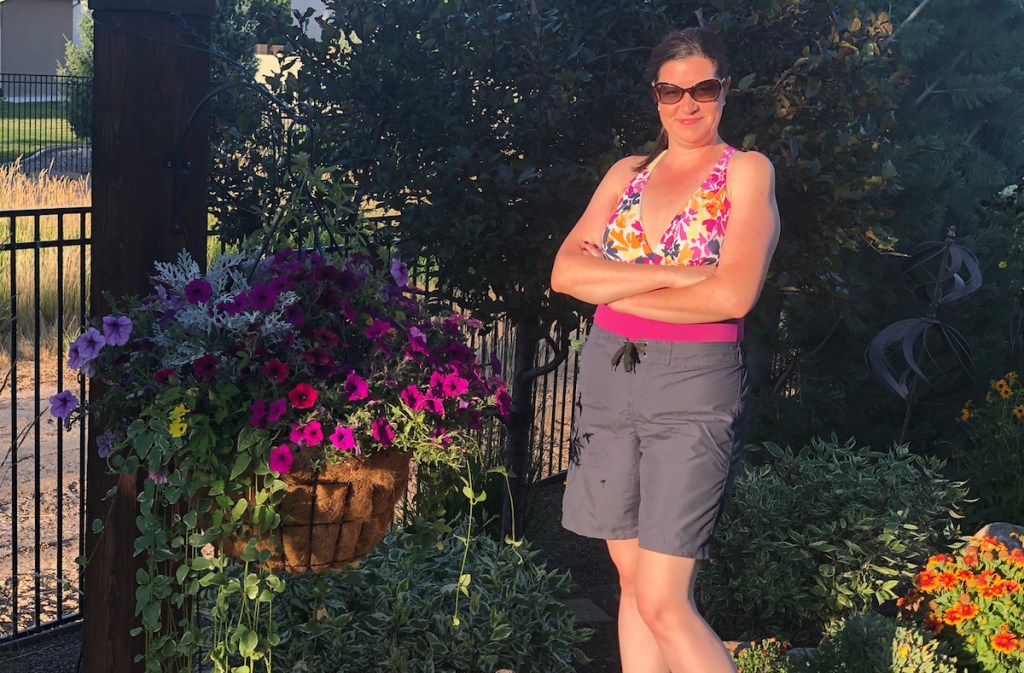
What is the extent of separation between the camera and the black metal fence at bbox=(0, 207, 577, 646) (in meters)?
4.68

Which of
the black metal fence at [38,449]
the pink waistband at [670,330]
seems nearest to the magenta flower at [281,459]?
the pink waistband at [670,330]

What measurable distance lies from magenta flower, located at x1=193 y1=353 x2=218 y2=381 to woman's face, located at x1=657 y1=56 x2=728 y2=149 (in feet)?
4.22

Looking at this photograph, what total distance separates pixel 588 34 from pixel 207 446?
2.48 meters

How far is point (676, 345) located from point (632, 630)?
0.84 metres

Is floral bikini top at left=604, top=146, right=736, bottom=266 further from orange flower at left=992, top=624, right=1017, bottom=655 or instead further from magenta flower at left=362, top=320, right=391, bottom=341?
orange flower at left=992, top=624, right=1017, bottom=655

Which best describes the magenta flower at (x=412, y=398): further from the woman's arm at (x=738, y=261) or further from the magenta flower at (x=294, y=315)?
the woman's arm at (x=738, y=261)

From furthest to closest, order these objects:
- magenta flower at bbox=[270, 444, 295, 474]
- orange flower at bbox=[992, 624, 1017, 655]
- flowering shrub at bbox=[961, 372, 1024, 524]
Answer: flowering shrub at bbox=[961, 372, 1024, 524]
orange flower at bbox=[992, 624, 1017, 655]
magenta flower at bbox=[270, 444, 295, 474]

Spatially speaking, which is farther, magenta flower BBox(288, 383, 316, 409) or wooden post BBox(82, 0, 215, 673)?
wooden post BBox(82, 0, 215, 673)

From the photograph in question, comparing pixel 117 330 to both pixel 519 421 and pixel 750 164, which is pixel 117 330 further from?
pixel 519 421

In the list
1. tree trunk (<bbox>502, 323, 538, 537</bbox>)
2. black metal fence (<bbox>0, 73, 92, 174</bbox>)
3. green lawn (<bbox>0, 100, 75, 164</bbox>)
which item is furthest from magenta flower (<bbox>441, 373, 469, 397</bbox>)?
green lawn (<bbox>0, 100, 75, 164</bbox>)

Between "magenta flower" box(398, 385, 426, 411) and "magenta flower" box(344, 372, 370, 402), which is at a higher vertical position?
"magenta flower" box(344, 372, 370, 402)

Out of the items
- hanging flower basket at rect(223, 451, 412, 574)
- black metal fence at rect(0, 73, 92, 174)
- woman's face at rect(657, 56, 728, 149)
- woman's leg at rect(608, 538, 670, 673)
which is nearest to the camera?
hanging flower basket at rect(223, 451, 412, 574)

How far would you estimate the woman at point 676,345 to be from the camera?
2.90 meters

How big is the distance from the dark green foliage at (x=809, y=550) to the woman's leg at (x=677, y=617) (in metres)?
1.67
